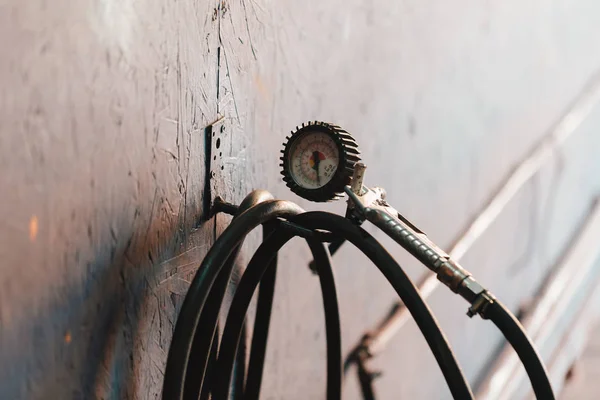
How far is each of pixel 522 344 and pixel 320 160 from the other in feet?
0.94

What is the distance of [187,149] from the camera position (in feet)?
2.77

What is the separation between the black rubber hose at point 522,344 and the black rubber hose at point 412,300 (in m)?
0.05

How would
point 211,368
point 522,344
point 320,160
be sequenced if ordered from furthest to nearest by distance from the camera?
1. point 211,368
2. point 320,160
3. point 522,344

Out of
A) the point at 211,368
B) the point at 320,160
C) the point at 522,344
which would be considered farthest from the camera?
the point at 211,368

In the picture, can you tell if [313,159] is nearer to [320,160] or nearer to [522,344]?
[320,160]

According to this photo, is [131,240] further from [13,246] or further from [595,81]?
[595,81]

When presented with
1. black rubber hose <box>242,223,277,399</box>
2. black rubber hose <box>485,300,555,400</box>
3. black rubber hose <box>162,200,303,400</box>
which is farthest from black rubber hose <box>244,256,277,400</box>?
black rubber hose <box>485,300,555,400</box>

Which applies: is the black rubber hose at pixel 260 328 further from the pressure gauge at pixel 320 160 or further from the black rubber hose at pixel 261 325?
the pressure gauge at pixel 320 160

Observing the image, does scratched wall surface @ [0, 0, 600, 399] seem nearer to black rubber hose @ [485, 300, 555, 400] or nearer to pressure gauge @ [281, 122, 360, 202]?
pressure gauge @ [281, 122, 360, 202]

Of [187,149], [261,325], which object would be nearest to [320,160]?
[187,149]

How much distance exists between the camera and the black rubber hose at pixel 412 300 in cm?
68

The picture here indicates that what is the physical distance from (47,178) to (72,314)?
0.14 m

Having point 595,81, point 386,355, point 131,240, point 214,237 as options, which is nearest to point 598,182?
point 595,81

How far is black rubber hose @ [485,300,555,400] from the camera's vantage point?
2.22 ft
